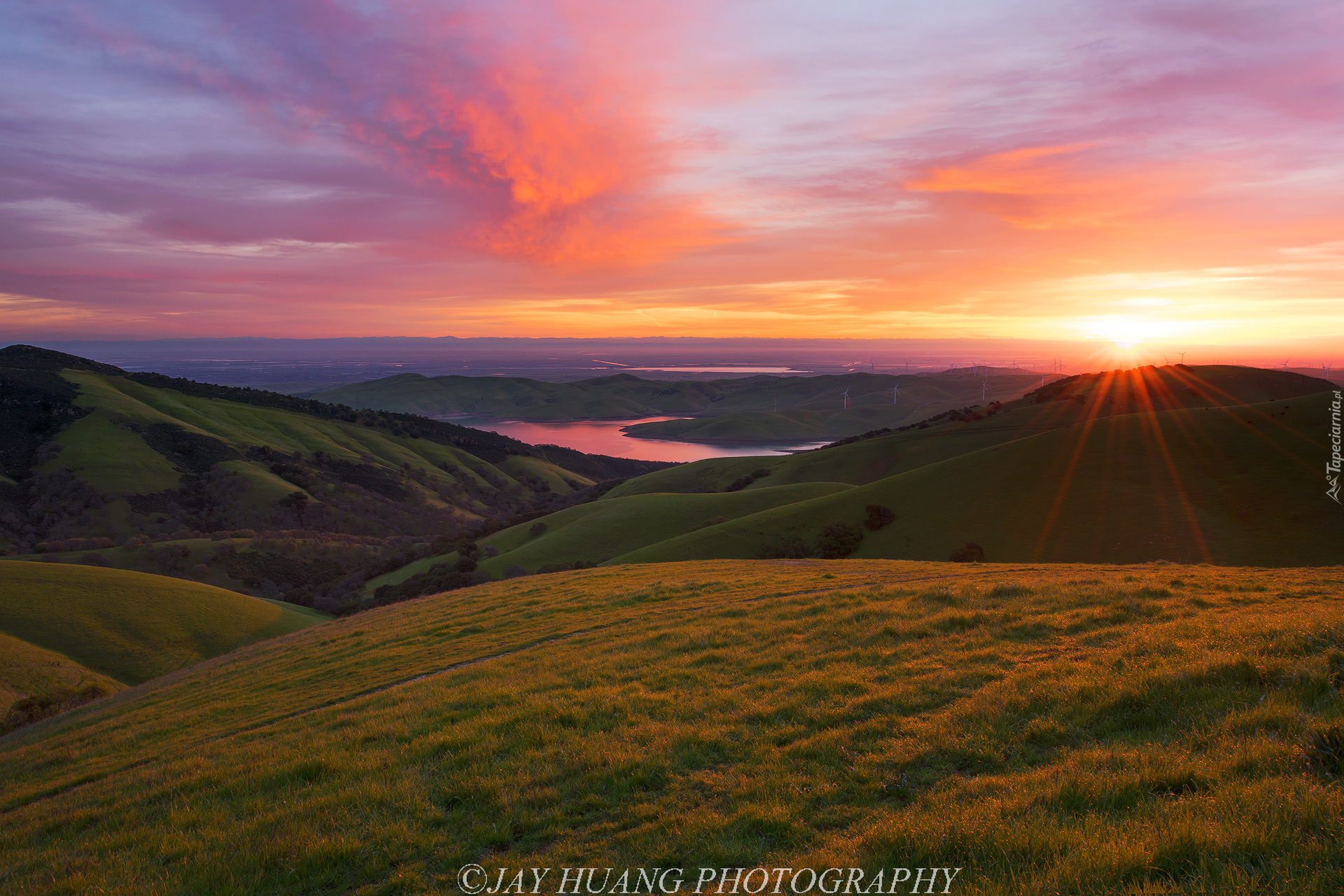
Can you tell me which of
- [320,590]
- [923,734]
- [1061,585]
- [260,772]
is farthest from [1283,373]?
[320,590]

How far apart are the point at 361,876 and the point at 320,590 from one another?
87.1m

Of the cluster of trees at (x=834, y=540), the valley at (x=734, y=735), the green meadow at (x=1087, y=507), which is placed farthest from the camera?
the cluster of trees at (x=834, y=540)

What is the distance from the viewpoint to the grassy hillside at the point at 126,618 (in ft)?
151

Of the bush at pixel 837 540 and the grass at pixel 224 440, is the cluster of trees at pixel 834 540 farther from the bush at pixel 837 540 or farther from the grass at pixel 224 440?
the grass at pixel 224 440

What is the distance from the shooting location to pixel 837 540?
54.5 m

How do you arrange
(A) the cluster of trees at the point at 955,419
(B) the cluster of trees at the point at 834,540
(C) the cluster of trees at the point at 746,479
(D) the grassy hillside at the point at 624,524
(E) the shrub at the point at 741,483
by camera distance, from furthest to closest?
(A) the cluster of trees at the point at 955,419 → (C) the cluster of trees at the point at 746,479 → (E) the shrub at the point at 741,483 → (D) the grassy hillside at the point at 624,524 → (B) the cluster of trees at the point at 834,540

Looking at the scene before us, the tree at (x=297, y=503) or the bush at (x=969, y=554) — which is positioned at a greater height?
the bush at (x=969, y=554)

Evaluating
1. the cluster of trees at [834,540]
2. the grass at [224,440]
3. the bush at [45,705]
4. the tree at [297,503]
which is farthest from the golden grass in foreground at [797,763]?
the grass at [224,440]

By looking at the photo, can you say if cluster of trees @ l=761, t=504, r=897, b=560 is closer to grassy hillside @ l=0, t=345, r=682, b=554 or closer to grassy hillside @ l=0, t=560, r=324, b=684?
grassy hillside @ l=0, t=560, r=324, b=684

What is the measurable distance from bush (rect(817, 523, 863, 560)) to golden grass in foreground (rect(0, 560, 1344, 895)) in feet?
123

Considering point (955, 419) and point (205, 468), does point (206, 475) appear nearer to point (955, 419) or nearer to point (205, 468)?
point (205, 468)

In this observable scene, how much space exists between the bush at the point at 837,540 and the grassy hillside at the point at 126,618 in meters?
51.4

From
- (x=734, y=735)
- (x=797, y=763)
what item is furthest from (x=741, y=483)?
(x=797, y=763)

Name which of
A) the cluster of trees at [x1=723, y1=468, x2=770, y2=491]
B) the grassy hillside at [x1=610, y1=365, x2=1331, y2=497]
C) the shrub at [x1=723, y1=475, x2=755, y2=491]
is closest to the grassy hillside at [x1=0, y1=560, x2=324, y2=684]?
the shrub at [x1=723, y1=475, x2=755, y2=491]
